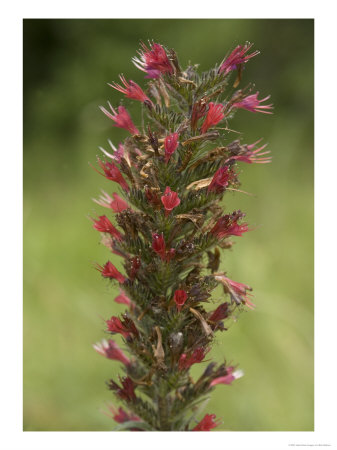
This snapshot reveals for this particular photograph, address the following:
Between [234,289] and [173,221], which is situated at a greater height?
[173,221]

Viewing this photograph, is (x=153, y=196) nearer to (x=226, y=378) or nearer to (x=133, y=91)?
(x=133, y=91)

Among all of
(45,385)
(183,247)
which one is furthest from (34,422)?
(183,247)

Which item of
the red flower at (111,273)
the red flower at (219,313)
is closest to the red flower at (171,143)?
the red flower at (111,273)

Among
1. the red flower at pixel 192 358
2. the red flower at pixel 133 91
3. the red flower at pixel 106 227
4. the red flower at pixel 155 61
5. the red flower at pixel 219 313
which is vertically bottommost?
the red flower at pixel 192 358

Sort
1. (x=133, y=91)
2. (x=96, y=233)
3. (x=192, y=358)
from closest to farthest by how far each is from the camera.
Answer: (x=192, y=358), (x=133, y=91), (x=96, y=233)

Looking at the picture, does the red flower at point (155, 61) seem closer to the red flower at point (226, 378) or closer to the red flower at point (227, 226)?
the red flower at point (227, 226)

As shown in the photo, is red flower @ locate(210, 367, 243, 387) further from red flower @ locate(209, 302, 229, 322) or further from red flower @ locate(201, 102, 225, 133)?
red flower @ locate(201, 102, 225, 133)

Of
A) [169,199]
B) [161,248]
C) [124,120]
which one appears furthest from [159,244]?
[124,120]
